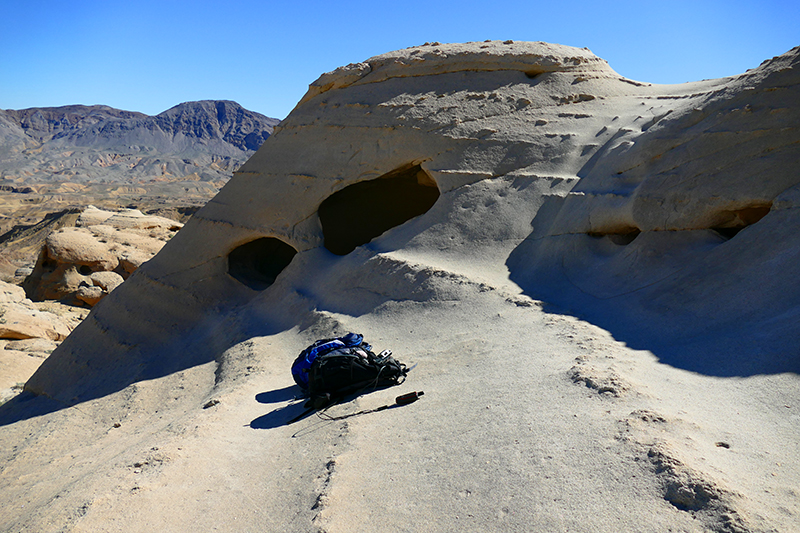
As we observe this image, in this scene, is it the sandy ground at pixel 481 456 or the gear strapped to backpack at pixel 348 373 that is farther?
the gear strapped to backpack at pixel 348 373

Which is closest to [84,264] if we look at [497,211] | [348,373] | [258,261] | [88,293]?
[88,293]

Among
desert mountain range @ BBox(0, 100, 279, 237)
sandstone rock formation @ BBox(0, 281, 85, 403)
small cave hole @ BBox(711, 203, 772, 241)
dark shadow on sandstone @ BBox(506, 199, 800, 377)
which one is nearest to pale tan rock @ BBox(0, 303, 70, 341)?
sandstone rock formation @ BBox(0, 281, 85, 403)

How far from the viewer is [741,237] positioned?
16.2ft

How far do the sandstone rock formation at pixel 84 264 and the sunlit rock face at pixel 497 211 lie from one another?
22.4 ft

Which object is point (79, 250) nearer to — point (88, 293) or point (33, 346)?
point (88, 293)

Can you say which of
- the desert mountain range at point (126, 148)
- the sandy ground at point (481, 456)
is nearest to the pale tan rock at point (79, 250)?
the sandy ground at point (481, 456)

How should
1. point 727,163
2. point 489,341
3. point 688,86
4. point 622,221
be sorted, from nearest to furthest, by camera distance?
point 489,341 < point 727,163 < point 622,221 < point 688,86

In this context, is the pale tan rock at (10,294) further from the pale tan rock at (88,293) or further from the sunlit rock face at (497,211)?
the sunlit rock face at (497,211)

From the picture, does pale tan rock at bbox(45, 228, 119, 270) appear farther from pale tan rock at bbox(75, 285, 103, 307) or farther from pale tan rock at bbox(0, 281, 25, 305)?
pale tan rock at bbox(0, 281, 25, 305)

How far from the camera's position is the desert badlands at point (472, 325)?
8.89ft

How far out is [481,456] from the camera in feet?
9.64

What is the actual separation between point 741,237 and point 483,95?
4190 millimetres

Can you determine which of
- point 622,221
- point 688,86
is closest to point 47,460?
point 622,221

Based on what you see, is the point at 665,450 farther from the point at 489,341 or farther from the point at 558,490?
the point at 489,341
